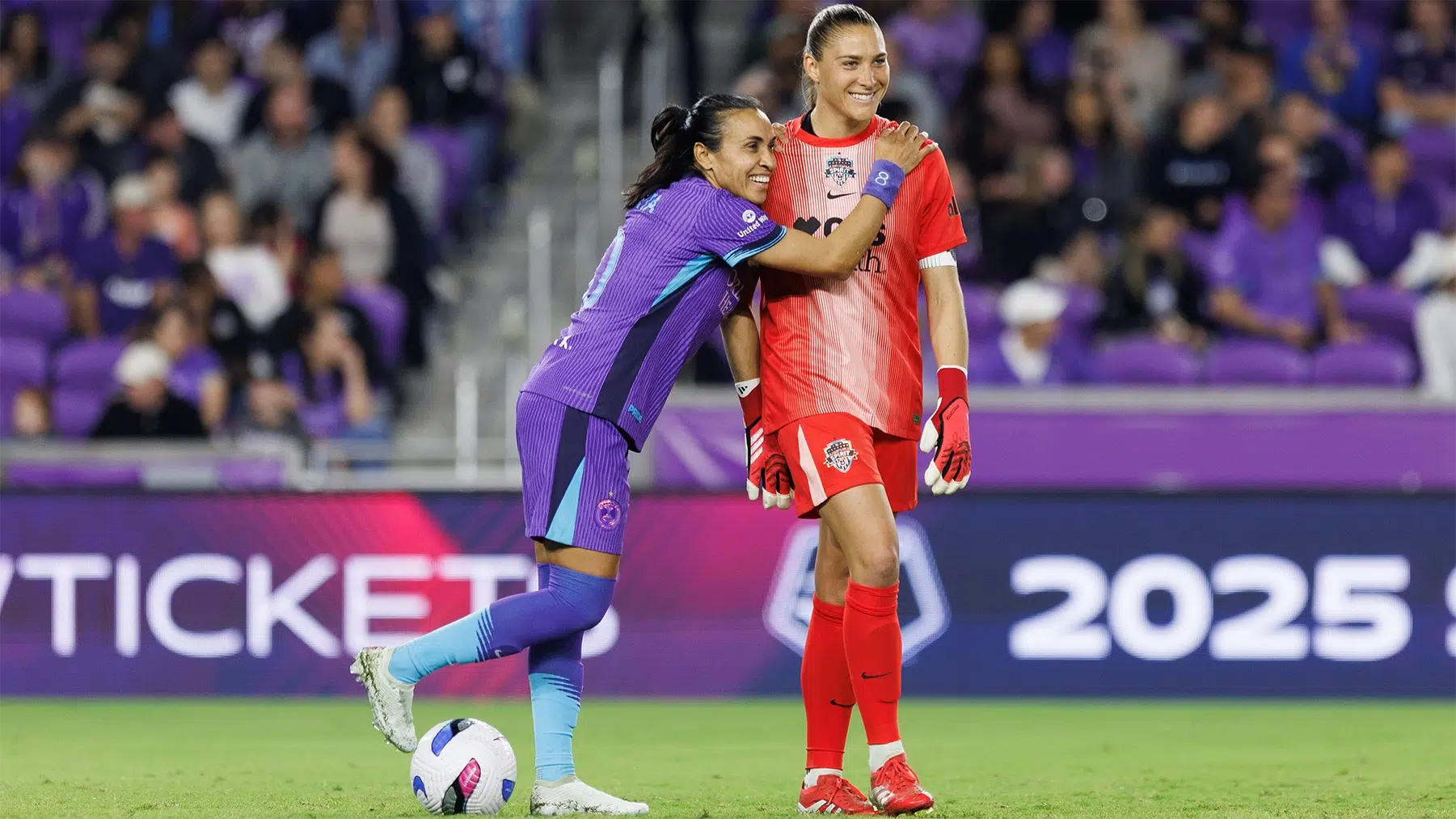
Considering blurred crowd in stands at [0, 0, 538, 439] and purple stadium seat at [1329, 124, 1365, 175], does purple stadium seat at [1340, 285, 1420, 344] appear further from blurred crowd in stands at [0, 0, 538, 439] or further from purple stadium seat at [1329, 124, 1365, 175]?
blurred crowd in stands at [0, 0, 538, 439]

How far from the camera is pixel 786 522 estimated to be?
9.26m

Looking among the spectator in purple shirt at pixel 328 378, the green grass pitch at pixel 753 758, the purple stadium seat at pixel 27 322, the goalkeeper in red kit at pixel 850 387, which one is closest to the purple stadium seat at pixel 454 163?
the spectator in purple shirt at pixel 328 378

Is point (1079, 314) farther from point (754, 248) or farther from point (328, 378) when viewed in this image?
point (754, 248)

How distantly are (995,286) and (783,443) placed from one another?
21.8 feet

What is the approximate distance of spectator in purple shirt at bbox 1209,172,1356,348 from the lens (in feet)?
38.6

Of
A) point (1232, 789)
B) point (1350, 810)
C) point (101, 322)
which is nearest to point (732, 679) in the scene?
point (1232, 789)

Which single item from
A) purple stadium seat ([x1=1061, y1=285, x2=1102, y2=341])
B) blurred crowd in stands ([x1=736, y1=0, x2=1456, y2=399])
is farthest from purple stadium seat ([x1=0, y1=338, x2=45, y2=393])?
purple stadium seat ([x1=1061, y1=285, x2=1102, y2=341])

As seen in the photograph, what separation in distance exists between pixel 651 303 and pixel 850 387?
635 millimetres

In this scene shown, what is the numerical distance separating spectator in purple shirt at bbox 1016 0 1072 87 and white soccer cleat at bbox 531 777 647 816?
919cm

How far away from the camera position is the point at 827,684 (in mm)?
5980

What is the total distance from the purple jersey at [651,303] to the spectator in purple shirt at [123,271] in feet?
22.9

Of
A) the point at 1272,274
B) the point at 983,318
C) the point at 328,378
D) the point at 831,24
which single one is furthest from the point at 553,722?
the point at 1272,274

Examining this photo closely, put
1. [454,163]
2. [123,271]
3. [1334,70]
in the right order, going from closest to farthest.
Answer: [123,271]
[454,163]
[1334,70]

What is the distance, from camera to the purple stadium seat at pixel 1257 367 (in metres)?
11.3
